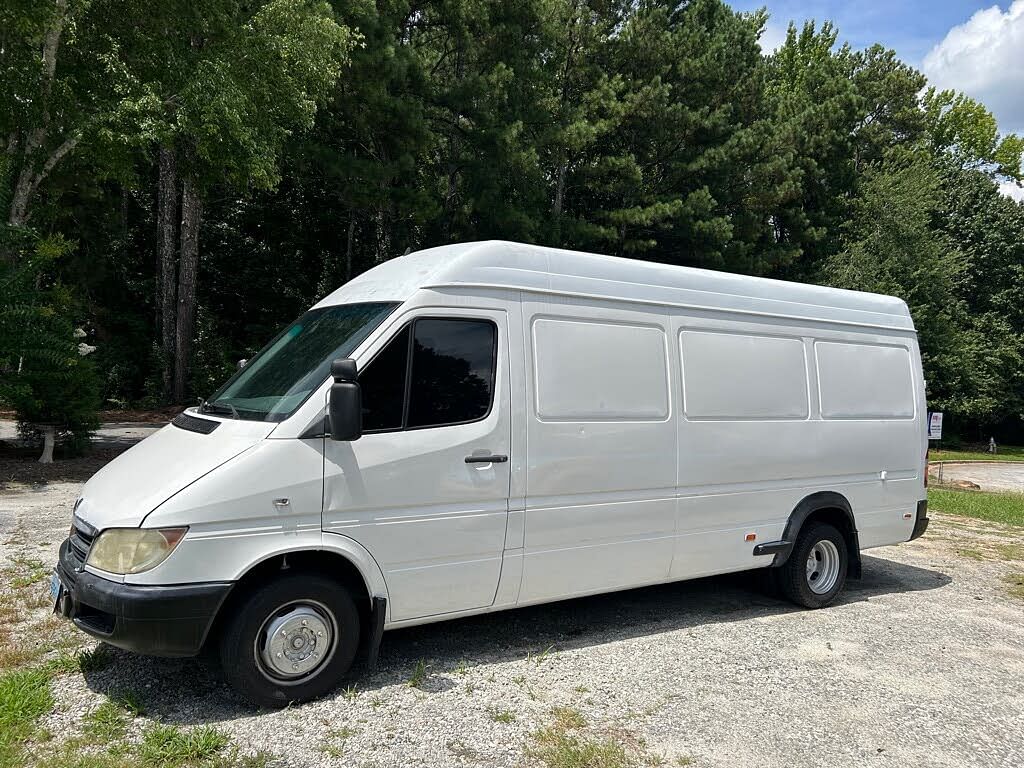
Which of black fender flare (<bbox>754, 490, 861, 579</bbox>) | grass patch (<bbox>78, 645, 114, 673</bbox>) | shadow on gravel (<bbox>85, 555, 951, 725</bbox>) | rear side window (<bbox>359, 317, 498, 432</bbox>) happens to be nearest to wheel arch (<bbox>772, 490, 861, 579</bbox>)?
Answer: black fender flare (<bbox>754, 490, 861, 579</bbox>)

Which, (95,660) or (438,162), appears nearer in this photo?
(95,660)

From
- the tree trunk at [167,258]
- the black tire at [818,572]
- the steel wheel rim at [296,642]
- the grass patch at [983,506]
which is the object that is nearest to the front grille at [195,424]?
the steel wheel rim at [296,642]

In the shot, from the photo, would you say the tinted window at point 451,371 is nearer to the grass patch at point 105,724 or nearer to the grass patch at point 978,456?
the grass patch at point 105,724

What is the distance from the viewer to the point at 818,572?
21.9 ft

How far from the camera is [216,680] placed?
4.54 m

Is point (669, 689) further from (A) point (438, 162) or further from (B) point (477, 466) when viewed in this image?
(A) point (438, 162)

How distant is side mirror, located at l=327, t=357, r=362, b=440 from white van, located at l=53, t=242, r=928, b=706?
0.04 feet

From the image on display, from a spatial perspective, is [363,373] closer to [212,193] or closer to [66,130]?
[66,130]

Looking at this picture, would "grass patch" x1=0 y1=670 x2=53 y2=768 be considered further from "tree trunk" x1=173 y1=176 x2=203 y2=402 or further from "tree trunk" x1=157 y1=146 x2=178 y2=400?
"tree trunk" x1=157 y1=146 x2=178 y2=400

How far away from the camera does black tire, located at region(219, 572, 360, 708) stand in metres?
4.04

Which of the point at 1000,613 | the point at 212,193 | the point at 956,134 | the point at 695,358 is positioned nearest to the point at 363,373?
the point at 695,358

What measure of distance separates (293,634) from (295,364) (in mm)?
1570

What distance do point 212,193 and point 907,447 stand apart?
2454cm

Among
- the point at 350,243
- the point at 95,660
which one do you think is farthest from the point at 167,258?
the point at 95,660
